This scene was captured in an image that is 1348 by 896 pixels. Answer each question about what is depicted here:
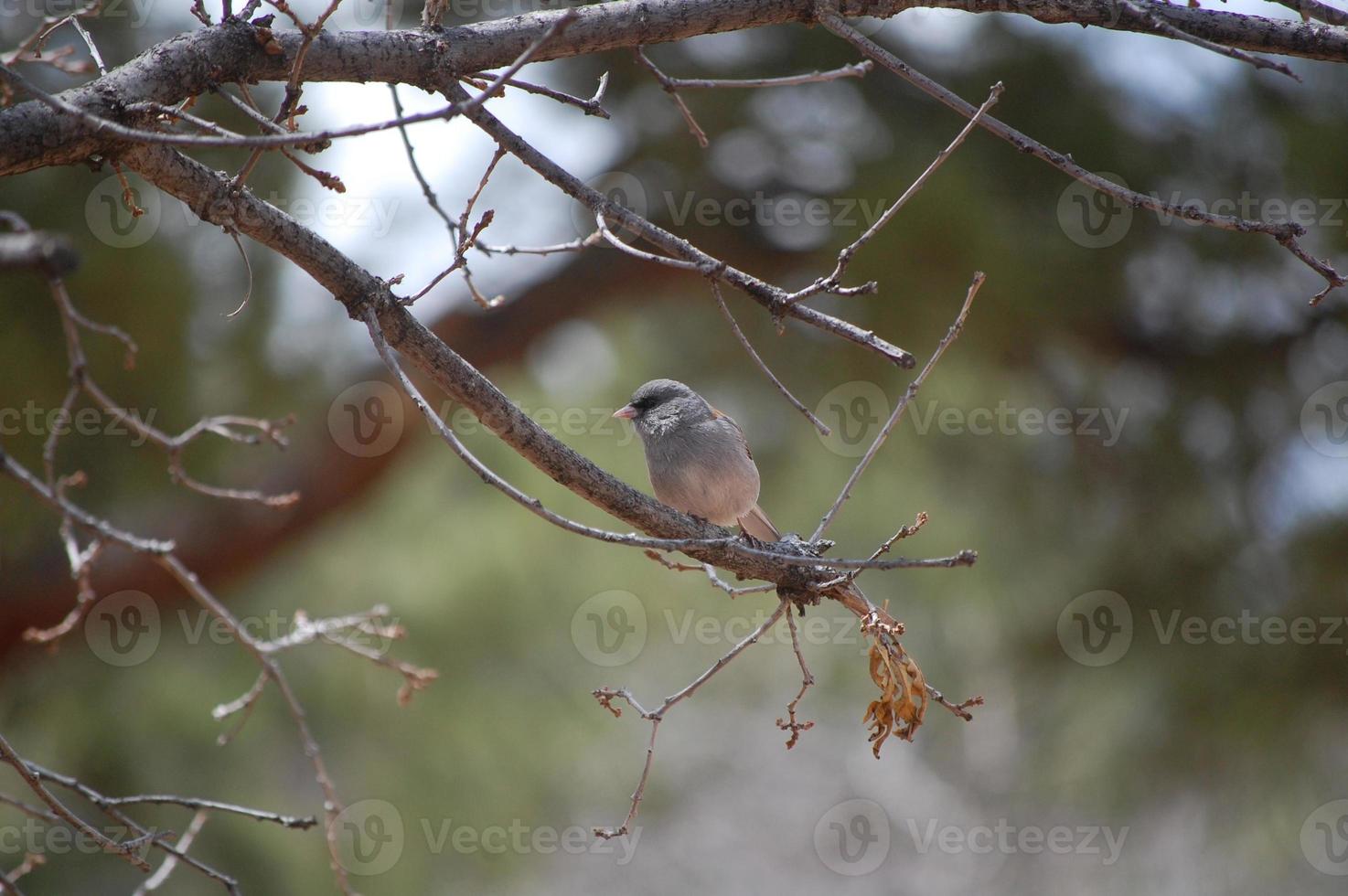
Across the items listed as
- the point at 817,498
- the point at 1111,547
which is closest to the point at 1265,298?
the point at 1111,547

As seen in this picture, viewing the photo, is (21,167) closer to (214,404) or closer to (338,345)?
(214,404)

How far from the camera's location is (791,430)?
20.6ft

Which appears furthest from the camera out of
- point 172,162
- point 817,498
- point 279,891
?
point 817,498

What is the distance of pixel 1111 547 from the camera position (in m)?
4.81

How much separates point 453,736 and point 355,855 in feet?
2.47

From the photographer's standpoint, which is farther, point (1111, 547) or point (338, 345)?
point (338, 345)
